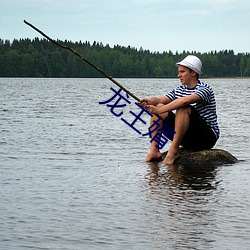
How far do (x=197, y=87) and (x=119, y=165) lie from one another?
1374 millimetres

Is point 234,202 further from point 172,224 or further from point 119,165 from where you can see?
point 119,165

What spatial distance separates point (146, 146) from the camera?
40.7 ft

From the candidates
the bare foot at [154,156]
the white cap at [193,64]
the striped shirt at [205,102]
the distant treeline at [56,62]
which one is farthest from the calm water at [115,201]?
the distant treeline at [56,62]

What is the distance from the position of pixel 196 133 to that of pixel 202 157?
0.51 meters

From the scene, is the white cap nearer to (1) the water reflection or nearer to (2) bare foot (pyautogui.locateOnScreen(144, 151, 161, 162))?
(1) the water reflection

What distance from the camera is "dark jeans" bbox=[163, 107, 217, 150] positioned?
874cm

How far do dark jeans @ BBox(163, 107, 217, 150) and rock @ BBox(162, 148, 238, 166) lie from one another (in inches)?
2.8

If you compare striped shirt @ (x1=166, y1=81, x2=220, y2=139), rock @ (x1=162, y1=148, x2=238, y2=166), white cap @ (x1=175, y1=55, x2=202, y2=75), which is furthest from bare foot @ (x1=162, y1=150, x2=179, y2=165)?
white cap @ (x1=175, y1=55, x2=202, y2=75)

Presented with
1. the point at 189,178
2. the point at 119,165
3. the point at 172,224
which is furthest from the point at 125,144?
the point at 172,224

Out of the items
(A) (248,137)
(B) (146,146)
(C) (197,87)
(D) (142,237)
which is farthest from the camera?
(A) (248,137)

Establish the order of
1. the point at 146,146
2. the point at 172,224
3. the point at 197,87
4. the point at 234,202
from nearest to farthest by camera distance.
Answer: the point at 172,224, the point at 234,202, the point at 197,87, the point at 146,146

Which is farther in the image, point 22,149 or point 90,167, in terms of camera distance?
point 22,149

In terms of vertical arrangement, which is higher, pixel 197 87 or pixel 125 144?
pixel 197 87

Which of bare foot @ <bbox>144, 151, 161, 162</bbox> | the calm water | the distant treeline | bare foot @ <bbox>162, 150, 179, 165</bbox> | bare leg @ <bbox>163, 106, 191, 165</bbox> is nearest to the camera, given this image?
the calm water
